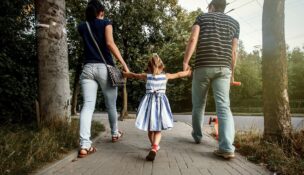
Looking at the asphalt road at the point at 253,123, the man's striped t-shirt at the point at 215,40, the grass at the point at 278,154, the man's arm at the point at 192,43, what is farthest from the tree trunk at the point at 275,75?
the man's arm at the point at 192,43

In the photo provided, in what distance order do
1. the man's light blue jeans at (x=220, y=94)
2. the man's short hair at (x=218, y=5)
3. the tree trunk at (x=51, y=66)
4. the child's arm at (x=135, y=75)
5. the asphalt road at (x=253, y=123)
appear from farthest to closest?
the asphalt road at (x=253, y=123) < the tree trunk at (x=51, y=66) < the man's short hair at (x=218, y=5) < the child's arm at (x=135, y=75) < the man's light blue jeans at (x=220, y=94)

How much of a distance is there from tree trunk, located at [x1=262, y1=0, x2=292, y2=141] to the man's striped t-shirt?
2.93 feet

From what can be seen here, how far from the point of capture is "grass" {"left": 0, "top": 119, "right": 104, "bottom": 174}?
11.8 feet

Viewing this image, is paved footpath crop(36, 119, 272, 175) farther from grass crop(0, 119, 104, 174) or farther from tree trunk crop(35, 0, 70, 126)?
tree trunk crop(35, 0, 70, 126)

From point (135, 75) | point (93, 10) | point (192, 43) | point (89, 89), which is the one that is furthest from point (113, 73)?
point (192, 43)

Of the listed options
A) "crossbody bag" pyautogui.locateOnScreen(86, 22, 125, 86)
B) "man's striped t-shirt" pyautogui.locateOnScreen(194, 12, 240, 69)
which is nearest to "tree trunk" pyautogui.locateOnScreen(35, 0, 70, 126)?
"crossbody bag" pyautogui.locateOnScreen(86, 22, 125, 86)

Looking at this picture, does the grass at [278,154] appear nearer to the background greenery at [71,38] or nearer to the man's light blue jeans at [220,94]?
the man's light blue jeans at [220,94]

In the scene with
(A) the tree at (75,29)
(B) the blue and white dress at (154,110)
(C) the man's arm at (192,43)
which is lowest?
(B) the blue and white dress at (154,110)

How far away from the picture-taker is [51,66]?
A: 232 inches

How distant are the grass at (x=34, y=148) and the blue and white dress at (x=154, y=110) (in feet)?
3.78

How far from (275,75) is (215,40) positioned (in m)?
1.28

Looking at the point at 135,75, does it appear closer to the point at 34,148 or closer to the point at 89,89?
the point at 89,89

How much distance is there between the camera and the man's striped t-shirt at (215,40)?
5.00 m

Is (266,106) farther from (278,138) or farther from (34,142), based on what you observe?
(34,142)
